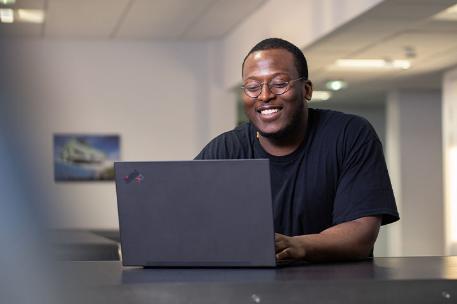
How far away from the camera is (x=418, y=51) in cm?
835

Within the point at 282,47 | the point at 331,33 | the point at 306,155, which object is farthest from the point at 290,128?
the point at 331,33

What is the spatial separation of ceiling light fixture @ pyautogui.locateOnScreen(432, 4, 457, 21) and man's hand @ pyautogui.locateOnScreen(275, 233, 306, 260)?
5062mm

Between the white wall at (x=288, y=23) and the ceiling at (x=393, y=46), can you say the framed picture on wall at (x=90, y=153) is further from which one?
the ceiling at (x=393, y=46)

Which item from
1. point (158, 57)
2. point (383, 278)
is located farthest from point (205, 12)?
point (383, 278)

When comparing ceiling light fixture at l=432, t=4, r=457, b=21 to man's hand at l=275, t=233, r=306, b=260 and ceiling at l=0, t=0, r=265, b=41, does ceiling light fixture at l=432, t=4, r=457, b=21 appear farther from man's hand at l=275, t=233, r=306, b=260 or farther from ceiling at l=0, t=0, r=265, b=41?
man's hand at l=275, t=233, r=306, b=260

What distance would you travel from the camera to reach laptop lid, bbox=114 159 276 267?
1484mm

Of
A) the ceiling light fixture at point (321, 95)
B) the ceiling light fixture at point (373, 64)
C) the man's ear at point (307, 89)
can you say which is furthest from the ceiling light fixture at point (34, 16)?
the man's ear at point (307, 89)

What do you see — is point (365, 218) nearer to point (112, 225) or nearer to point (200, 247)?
point (200, 247)

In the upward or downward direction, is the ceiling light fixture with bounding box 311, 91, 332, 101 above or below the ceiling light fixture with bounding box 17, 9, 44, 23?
below

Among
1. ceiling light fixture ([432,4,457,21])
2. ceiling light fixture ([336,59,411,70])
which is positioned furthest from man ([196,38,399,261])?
ceiling light fixture ([336,59,411,70])

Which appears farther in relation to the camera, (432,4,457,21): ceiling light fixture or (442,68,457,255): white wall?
(442,68,457,255): white wall

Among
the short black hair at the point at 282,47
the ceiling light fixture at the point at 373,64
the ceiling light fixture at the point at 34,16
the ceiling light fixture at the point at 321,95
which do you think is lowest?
the short black hair at the point at 282,47

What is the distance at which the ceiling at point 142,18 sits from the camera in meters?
8.49

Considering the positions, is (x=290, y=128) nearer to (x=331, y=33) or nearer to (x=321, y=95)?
(x=331, y=33)
